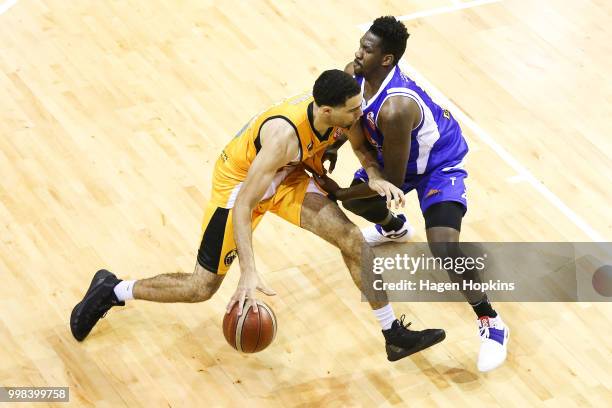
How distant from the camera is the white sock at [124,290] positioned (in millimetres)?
7184

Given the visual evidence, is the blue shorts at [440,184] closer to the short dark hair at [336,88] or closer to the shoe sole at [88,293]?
the short dark hair at [336,88]

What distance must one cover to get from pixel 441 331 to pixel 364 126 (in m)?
1.34

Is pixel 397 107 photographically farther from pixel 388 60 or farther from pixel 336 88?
pixel 336 88

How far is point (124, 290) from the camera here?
23.6 feet

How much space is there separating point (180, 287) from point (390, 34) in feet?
6.50

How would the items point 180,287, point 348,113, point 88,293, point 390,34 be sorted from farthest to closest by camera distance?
1. point 88,293
2. point 180,287
3. point 390,34
4. point 348,113

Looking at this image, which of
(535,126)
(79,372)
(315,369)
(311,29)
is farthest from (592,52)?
(79,372)

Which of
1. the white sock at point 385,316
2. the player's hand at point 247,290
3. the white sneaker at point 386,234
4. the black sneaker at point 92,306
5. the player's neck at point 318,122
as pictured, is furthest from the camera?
the white sneaker at point 386,234

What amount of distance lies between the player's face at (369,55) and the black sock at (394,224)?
1329mm

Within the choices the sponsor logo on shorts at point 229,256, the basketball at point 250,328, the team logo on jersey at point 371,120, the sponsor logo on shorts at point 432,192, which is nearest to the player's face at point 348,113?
the team logo on jersey at point 371,120

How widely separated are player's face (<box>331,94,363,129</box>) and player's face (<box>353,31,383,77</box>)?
1.53ft

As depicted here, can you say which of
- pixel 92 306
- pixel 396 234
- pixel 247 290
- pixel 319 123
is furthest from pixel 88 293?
pixel 396 234

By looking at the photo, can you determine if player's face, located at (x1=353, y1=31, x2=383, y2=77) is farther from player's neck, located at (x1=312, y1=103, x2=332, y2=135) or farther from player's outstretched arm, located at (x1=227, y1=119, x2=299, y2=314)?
player's outstretched arm, located at (x1=227, y1=119, x2=299, y2=314)

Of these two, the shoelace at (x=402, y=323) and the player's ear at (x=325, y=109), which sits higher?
the player's ear at (x=325, y=109)
